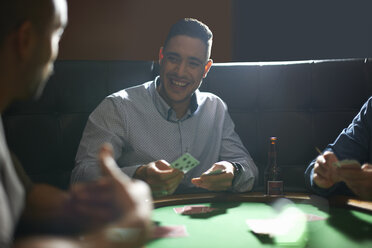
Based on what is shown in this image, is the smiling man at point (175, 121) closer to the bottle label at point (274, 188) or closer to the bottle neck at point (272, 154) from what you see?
the bottle neck at point (272, 154)

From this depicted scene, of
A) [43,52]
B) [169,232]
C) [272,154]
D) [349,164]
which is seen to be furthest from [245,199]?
[43,52]

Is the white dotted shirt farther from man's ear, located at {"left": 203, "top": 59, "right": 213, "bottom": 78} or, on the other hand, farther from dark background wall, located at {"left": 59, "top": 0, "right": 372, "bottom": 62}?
dark background wall, located at {"left": 59, "top": 0, "right": 372, "bottom": 62}

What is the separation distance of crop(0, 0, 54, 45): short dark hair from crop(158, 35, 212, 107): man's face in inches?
59.8

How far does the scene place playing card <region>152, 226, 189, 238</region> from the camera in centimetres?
106

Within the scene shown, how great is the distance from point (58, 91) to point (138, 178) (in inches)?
34.6

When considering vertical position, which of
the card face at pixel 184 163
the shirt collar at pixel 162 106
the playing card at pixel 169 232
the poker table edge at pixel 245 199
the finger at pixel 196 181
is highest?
the shirt collar at pixel 162 106

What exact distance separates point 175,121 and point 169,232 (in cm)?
118

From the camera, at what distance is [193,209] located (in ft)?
4.69

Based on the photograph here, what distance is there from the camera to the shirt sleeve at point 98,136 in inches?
73.0

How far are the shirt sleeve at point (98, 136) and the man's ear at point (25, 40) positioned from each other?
1.10 meters

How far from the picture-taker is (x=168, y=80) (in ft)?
7.40

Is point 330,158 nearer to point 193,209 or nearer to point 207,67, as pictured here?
point 193,209

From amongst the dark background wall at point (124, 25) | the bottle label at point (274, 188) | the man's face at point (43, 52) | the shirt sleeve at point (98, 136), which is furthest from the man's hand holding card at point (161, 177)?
the dark background wall at point (124, 25)

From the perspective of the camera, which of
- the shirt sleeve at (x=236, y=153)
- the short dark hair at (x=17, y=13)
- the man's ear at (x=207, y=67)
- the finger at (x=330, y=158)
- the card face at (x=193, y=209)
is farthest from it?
the man's ear at (x=207, y=67)
